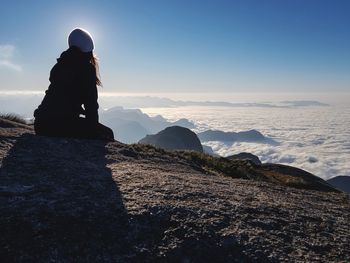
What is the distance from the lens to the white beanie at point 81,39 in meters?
10.5

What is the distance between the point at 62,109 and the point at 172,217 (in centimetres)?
672

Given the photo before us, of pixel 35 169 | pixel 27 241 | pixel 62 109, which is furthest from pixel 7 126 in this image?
pixel 27 241

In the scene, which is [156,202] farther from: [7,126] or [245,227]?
[7,126]

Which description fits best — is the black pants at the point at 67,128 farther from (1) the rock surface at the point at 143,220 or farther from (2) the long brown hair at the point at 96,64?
(1) the rock surface at the point at 143,220

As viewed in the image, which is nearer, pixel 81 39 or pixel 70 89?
pixel 81 39

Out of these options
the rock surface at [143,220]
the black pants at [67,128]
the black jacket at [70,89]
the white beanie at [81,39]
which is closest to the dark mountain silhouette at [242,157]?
the black pants at [67,128]

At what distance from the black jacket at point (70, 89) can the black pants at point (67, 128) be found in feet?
0.59

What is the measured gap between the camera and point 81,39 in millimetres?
10531

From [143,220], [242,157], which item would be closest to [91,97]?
[143,220]

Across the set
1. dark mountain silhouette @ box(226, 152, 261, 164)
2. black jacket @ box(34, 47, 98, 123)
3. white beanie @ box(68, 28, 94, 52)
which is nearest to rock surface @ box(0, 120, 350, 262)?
black jacket @ box(34, 47, 98, 123)

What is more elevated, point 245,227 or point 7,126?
point 7,126

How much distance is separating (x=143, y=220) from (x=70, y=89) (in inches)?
266

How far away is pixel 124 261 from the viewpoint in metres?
4.27

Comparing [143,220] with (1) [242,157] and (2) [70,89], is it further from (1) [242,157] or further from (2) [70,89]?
(1) [242,157]
